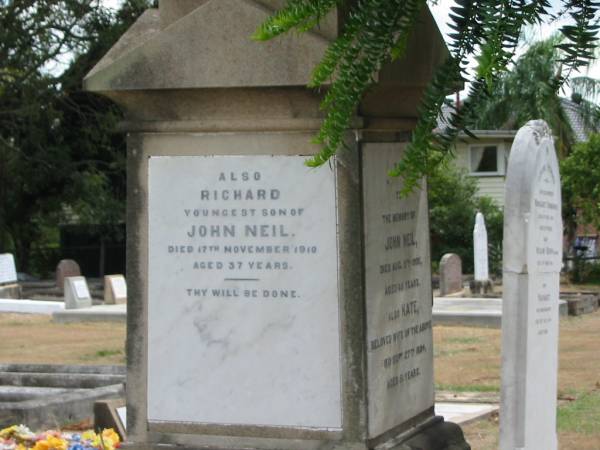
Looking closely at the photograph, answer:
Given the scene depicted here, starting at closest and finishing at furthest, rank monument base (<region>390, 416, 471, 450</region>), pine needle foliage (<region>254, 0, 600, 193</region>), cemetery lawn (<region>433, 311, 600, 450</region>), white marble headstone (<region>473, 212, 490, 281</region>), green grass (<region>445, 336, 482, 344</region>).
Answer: pine needle foliage (<region>254, 0, 600, 193</region>), monument base (<region>390, 416, 471, 450</region>), cemetery lawn (<region>433, 311, 600, 450</region>), green grass (<region>445, 336, 482, 344</region>), white marble headstone (<region>473, 212, 490, 281</region>)

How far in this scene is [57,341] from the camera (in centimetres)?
1844

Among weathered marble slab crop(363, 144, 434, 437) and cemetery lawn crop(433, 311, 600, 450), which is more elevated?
weathered marble slab crop(363, 144, 434, 437)

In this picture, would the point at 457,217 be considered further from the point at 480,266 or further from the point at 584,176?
the point at 480,266

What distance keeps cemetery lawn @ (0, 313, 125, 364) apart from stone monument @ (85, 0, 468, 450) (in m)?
10.4

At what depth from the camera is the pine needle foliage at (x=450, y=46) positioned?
120 inches

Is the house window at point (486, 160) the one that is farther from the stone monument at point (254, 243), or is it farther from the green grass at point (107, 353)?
the stone monument at point (254, 243)

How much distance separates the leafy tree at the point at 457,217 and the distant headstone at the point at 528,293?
97.2 ft

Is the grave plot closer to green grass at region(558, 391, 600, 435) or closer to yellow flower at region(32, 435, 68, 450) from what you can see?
yellow flower at region(32, 435, 68, 450)

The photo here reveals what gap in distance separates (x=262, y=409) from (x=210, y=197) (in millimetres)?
940

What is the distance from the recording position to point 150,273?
535 centimetres

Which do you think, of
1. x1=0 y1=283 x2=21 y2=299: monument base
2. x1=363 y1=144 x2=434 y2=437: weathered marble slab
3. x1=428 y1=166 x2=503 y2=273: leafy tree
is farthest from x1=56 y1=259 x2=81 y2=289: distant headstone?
x1=363 y1=144 x2=434 y2=437: weathered marble slab

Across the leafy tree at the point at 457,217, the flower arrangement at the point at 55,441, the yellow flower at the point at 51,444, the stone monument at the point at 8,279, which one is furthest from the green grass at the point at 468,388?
the leafy tree at the point at 457,217

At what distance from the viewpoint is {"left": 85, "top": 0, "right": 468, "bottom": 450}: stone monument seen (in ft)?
16.6

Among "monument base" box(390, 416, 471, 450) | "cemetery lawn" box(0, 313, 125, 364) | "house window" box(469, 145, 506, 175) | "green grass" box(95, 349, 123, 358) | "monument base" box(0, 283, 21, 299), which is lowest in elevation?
"cemetery lawn" box(0, 313, 125, 364)
